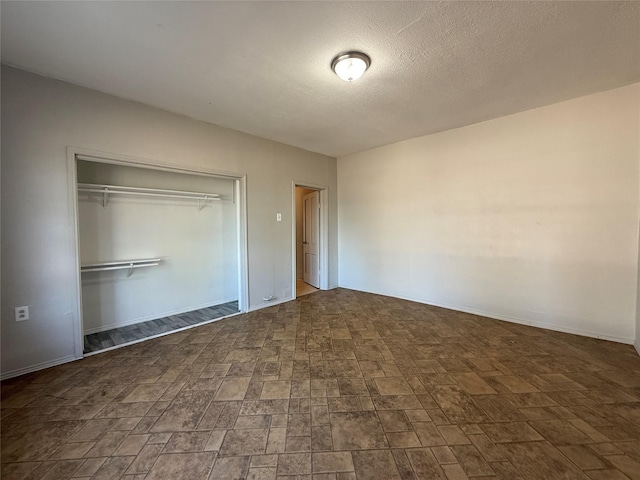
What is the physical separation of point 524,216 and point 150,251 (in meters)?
5.19

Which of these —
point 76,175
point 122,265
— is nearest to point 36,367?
point 122,265

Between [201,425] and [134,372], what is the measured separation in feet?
3.71

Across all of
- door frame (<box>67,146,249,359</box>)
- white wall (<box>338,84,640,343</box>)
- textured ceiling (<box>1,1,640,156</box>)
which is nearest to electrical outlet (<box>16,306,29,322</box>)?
door frame (<box>67,146,249,359</box>)

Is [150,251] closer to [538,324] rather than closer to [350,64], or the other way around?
[350,64]

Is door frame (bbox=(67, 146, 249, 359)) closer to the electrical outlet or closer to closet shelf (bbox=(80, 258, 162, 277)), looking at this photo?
the electrical outlet

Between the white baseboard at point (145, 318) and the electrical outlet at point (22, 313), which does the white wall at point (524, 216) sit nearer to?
the white baseboard at point (145, 318)

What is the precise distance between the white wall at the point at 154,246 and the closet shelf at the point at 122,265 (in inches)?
3.9

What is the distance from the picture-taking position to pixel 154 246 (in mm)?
3758

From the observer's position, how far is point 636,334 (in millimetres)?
2727

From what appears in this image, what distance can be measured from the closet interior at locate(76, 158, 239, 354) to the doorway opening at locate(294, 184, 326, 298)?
1.46m

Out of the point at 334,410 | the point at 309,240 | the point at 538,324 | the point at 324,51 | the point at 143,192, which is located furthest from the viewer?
the point at 309,240

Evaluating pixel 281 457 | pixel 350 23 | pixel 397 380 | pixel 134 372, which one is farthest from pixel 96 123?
pixel 397 380

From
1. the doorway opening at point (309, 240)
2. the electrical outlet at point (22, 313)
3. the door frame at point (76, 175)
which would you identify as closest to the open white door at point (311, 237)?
the doorway opening at point (309, 240)

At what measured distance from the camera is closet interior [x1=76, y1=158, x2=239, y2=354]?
10.5ft
